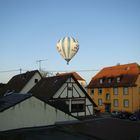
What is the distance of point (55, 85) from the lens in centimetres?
3269

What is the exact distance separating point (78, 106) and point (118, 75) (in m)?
17.3

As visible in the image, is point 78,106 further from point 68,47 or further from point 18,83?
point 18,83

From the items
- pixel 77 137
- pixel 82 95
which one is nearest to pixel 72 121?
pixel 77 137

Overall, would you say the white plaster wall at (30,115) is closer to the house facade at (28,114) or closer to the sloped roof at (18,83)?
the house facade at (28,114)

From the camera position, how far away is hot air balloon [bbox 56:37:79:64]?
78.0 feet

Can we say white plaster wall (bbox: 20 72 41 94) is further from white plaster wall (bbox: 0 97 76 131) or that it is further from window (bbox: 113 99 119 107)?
white plaster wall (bbox: 0 97 76 131)

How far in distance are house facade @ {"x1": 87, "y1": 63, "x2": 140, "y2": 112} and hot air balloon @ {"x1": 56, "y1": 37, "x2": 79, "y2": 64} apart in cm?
2108

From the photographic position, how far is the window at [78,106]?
1253 inches

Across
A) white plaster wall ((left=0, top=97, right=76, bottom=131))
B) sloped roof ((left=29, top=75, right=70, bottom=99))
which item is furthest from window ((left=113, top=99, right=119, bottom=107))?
white plaster wall ((left=0, top=97, right=76, bottom=131))

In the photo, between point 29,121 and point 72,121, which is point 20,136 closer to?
point 29,121

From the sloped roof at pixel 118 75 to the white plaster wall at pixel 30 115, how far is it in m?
22.1

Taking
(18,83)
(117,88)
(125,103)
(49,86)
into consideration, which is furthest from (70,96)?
(117,88)

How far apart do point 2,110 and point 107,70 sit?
34.8 meters

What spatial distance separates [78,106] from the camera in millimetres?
32500
